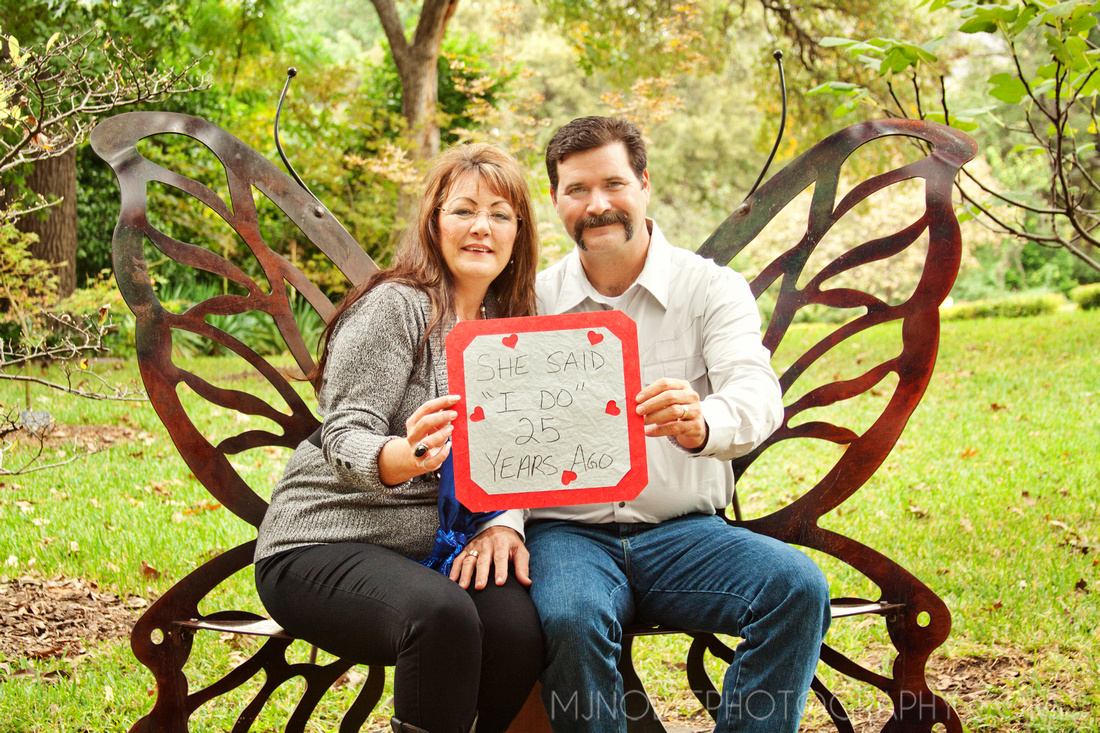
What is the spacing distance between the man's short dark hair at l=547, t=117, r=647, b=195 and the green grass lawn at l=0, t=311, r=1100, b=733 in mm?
1753

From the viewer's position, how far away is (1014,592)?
3.38 metres

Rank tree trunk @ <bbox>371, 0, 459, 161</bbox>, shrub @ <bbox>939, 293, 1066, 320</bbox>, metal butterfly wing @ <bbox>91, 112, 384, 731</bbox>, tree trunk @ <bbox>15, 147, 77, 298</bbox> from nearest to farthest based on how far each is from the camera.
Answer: metal butterfly wing @ <bbox>91, 112, 384, 731</bbox> < tree trunk @ <bbox>15, 147, 77, 298</bbox> < tree trunk @ <bbox>371, 0, 459, 161</bbox> < shrub @ <bbox>939, 293, 1066, 320</bbox>

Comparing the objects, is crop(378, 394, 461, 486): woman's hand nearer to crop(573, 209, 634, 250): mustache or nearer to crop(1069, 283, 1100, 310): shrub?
crop(573, 209, 634, 250): mustache

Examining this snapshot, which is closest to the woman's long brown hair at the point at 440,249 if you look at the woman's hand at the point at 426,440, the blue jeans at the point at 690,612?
the woman's hand at the point at 426,440

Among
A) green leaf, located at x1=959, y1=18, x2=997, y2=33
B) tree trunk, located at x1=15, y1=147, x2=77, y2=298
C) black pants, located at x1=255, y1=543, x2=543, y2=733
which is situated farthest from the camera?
tree trunk, located at x1=15, y1=147, x2=77, y2=298

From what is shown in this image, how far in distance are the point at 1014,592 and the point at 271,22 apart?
867 cm

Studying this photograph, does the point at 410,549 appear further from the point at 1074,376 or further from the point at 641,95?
the point at 1074,376

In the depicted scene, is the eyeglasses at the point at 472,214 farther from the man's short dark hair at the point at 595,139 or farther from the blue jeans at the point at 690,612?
the blue jeans at the point at 690,612

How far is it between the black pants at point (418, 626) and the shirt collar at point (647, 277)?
0.85 meters

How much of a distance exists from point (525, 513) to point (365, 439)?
0.55 metres

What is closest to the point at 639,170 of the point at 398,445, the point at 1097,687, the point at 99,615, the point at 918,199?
the point at 398,445

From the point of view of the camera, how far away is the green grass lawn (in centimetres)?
270

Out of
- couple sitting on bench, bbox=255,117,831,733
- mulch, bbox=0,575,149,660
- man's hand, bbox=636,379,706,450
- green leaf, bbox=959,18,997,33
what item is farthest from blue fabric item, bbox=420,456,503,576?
green leaf, bbox=959,18,997,33

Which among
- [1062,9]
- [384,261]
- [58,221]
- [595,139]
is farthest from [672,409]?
[384,261]
